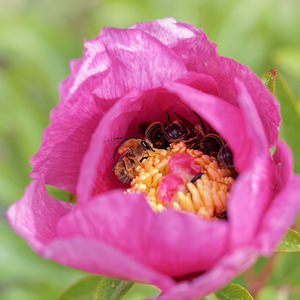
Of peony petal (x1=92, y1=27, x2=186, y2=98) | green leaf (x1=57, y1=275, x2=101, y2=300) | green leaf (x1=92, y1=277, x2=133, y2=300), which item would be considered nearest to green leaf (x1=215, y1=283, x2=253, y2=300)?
green leaf (x1=92, y1=277, x2=133, y2=300)

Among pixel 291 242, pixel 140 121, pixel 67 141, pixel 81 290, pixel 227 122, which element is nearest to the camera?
pixel 227 122

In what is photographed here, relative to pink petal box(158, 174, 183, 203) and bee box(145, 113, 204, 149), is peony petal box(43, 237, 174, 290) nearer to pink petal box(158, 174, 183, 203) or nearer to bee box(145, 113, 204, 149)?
pink petal box(158, 174, 183, 203)

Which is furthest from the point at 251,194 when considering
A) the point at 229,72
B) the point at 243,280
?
the point at 243,280

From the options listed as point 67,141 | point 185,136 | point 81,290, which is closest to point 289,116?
point 185,136

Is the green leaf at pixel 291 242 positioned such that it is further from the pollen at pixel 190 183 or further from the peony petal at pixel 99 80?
the peony petal at pixel 99 80

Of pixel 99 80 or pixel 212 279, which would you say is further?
pixel 99 80

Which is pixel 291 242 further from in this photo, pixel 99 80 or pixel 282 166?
pixel 99 80

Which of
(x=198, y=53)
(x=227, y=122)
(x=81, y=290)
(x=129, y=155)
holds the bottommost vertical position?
(x=81, y=290)

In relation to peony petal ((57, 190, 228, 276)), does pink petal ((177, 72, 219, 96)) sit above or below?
above

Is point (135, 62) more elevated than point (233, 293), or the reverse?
point (135, 62)
